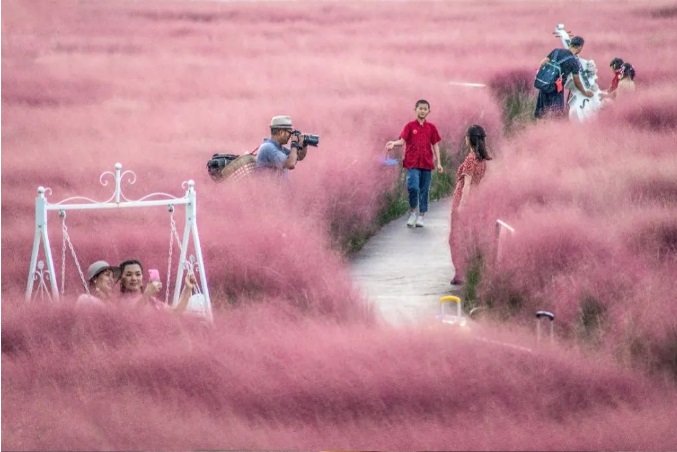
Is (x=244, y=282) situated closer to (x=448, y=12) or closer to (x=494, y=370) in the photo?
(x=494, y=370)

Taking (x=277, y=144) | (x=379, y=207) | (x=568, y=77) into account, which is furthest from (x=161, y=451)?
(x=568, y=77)

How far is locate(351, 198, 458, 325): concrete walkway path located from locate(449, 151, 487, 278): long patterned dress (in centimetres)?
8

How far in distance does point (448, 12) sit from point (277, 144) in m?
1.07

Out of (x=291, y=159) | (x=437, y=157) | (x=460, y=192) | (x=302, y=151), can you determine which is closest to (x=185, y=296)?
(x=291, y=159)

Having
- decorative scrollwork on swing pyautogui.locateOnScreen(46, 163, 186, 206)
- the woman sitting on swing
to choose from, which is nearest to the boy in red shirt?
decorative scrollwork on swing pyautogui.locateOnScreen(46, 163, 186, 206)

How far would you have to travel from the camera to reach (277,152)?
6895 mm

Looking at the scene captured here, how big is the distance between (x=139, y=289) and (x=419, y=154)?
1953 mm

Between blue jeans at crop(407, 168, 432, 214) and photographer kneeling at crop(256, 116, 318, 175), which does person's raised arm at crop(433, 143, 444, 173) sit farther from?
photographer kneeling at crop(256, 116, 318, 175)

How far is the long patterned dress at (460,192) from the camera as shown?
6926 millimetres

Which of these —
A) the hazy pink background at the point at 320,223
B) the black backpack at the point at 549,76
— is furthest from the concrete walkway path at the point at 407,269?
the black backpack at the point at 549,76

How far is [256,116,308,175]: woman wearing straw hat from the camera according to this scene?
6875 mm

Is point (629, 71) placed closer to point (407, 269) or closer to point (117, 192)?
point (407, 269)

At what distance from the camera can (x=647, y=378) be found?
5.92 meters

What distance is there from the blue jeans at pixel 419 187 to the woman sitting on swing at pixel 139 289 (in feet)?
5.74
